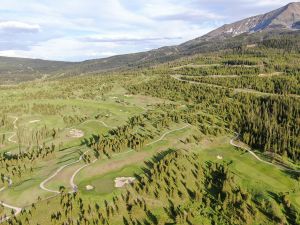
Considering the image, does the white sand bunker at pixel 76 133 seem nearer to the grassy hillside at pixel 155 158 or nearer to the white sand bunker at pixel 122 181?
the grassy hillside at pixel 155 158

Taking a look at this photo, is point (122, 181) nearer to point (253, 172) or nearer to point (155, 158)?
point (155, 158)

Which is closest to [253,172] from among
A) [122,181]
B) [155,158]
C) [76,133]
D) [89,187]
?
[155,158]

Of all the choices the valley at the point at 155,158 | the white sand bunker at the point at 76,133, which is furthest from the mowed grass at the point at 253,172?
the white sand bunker at the point at 76,133

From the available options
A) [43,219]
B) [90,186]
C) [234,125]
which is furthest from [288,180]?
[43,219]

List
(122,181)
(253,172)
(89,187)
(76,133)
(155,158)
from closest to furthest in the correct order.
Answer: (89,187) < (122,181) < (155,158) < (253,172) < (76,133)

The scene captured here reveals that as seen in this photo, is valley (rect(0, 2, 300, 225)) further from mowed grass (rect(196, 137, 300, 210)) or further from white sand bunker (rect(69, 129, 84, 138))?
white sand bunker (rect(69, 129, 84, 138))

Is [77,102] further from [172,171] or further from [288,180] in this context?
[288,180]

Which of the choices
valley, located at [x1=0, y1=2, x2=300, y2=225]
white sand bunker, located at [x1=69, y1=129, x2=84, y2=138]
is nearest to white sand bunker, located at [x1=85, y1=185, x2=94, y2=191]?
valley, located at [x1=0, y1=2, x2=300, y2=225]

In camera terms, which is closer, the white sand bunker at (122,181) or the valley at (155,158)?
the valley at (155,158)
